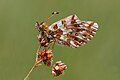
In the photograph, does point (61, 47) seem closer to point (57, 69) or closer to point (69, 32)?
point (69, 32)

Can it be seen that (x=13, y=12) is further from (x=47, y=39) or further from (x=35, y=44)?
(x=47, y=39)

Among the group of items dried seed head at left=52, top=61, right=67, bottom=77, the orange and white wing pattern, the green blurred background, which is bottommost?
dried seed head at left=52, top=61, right=67, bottom=77

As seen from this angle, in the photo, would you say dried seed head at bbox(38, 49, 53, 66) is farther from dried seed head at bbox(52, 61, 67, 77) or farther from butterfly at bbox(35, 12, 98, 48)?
butterfly at bbox(35, 12, 98, 48)

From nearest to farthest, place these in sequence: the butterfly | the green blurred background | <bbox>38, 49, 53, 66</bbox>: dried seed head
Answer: <bbox>38, 49, 53, 66</bbox>: dried seed head
the butterfly
the green blurred background

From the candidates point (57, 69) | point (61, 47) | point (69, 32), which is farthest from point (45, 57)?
point (61, 47)

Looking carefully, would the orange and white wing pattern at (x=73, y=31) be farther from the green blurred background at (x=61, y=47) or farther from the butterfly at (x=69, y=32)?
the green blurred background at (x=61, y=47)

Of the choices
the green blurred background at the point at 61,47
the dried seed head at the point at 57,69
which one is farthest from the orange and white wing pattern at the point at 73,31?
the green blurred background at the point at 61,47

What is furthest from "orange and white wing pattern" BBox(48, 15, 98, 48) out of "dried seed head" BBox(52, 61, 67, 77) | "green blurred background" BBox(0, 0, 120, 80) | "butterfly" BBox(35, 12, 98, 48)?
"green blurred background" BBox(0, 0, 120, 80)
